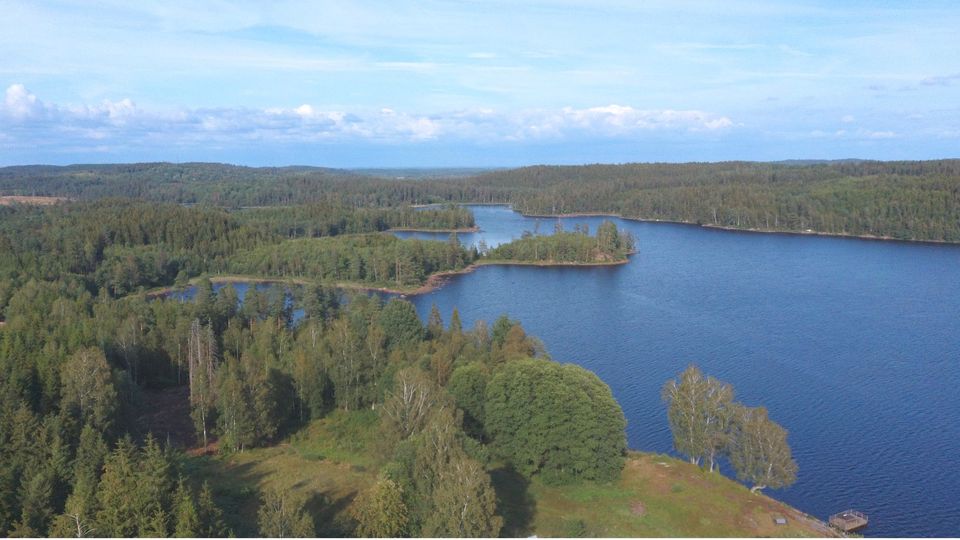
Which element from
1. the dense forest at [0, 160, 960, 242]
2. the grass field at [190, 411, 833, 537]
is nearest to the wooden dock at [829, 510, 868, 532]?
the grass field at [190, 411, 833, 537]

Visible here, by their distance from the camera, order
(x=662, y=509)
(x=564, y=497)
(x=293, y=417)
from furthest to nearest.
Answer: (x=293, y=417) → (x=564, y=497) → (x=662, y=509)

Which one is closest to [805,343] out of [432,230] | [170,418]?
[170,418]

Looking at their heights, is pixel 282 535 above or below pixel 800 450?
above

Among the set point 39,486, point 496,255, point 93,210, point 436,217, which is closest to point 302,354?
point 39,486

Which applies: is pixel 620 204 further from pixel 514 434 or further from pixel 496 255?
pixel 514 434

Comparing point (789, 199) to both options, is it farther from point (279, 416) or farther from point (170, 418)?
point (170, 418)

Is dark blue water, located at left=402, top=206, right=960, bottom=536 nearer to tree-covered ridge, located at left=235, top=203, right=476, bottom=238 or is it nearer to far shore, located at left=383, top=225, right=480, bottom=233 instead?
far shore, located at left=383, top=225, right=480, bottom=233
